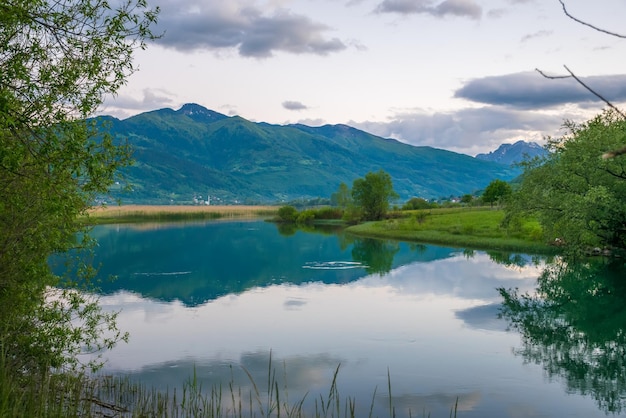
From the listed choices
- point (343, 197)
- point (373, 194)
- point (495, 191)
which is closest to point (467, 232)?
point (373, 194)

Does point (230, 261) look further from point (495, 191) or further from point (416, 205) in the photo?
point (416, 205)

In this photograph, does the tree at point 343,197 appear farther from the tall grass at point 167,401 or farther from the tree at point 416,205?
the tall grass at point 167,401

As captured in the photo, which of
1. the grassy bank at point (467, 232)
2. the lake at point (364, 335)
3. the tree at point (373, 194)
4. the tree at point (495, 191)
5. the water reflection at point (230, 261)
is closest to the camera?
the lake at point (364, 335)

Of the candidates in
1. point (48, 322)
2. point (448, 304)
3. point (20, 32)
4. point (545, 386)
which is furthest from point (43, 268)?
point (448, 304)

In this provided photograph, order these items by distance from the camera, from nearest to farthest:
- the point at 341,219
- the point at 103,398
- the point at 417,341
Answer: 1. the point at 103,398
2. the point at 417,341
3. the point at 341,219

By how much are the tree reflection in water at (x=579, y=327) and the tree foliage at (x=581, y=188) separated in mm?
3889

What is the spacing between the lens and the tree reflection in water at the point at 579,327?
23.2 m

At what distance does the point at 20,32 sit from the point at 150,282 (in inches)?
1529

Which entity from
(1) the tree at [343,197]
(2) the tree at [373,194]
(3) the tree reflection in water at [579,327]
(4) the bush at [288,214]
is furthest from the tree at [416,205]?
(3) the tree reflection in water at [579,327]

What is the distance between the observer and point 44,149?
1377 cm

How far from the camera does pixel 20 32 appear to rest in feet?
49.8

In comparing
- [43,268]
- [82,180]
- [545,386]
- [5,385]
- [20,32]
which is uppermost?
[20,32]

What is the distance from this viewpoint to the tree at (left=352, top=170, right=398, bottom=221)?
136 metres

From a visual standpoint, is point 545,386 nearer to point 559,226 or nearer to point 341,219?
point 559,226
